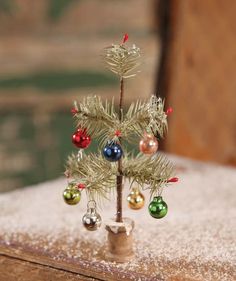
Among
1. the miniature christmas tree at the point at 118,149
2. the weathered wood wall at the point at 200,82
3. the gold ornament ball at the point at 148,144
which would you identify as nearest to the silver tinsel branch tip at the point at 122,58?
the miniature christmas tree at the point at 118,149

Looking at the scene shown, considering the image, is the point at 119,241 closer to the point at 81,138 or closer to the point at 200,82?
the point at 81,138

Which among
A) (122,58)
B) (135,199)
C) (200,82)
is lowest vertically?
(200,82)

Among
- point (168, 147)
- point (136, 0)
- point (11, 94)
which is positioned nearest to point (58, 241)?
point (168, 147)

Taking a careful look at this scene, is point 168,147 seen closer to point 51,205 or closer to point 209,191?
point 209,191

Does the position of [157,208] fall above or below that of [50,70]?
above

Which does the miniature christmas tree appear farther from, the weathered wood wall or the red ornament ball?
the weathered wood wall

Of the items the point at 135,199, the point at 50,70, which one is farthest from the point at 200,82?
the point at 50,70
